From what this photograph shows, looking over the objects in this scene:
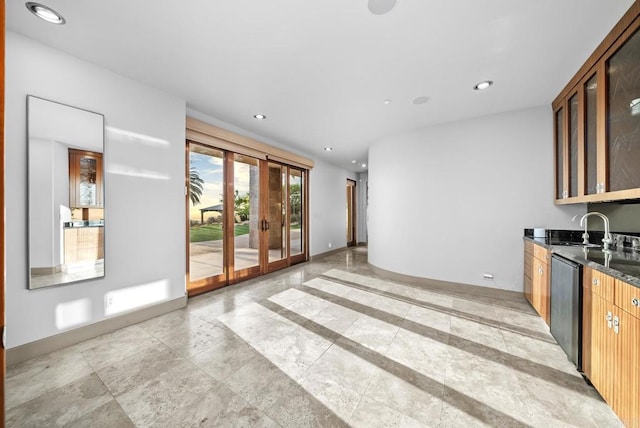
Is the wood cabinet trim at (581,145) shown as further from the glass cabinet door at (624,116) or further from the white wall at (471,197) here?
the white wall at (471,197)

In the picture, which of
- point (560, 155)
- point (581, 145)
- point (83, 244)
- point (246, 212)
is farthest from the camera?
point (246, 212)

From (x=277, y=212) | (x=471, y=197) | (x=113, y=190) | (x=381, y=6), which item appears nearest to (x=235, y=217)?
(x=277, y=212)

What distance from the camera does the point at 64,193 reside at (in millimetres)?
2295

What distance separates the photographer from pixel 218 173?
13.3 feet

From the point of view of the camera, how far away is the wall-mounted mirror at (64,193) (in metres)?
2.13

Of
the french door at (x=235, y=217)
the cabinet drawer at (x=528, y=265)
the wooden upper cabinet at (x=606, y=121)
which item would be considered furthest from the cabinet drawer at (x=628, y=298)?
the french door at (x=235, y=217)

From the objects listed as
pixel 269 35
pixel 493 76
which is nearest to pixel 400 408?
pixel 269 35

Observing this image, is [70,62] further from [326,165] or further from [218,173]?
[326,165]

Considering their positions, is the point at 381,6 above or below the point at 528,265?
above

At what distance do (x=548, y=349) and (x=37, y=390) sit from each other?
4288 millimetres

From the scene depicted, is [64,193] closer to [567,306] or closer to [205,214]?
→ [205,214]

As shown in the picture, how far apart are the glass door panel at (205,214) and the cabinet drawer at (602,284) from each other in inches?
174

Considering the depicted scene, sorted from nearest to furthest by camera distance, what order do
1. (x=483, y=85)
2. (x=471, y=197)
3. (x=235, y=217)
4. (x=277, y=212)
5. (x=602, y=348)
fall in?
(x=602, y=348) < (x=483, y=85) < (x=471, y=197) < (x=235, y=217) < (x=277, y=212)

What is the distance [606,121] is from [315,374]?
11.2 feet
